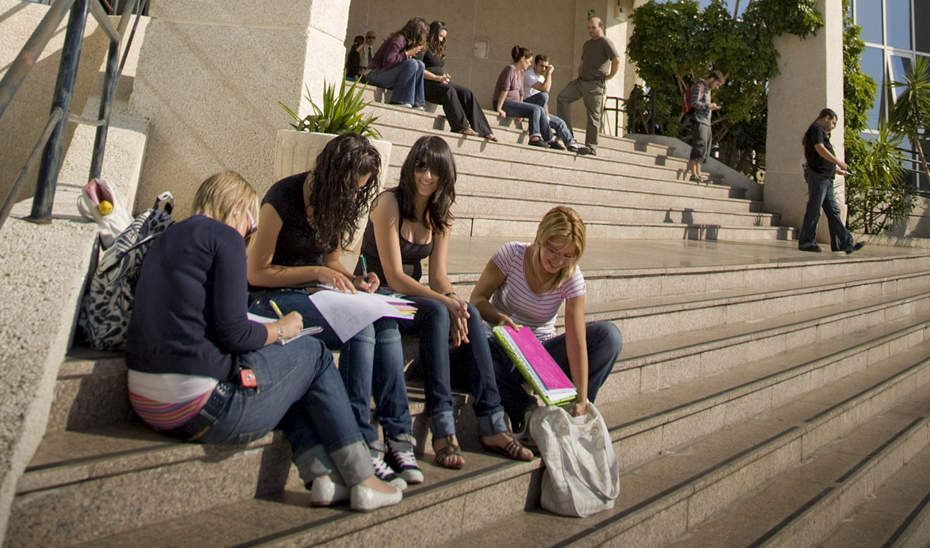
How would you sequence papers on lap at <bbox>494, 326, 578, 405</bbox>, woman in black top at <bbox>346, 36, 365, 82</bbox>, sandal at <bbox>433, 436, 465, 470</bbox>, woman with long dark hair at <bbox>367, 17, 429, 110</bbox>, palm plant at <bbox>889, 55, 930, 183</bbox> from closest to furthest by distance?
1. sandal at <bbox>433, 436, 465, 470</bbox>
2. papers on lap at <bbox>494, 326, 578, 405</bbox>
3. woman with long dark hair at <bbox>367, 17, 429, 110</bbox>
4. woman in black top at <bbox>346, 36, 365, 82</bbox>
5. palm plant at <bbox>889, 55, 930, 183</bbox>

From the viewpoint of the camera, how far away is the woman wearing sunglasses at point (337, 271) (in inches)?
96.4

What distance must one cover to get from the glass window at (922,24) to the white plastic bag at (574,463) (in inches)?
848

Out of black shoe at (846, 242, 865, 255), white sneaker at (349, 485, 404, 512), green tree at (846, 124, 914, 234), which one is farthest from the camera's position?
green tree at (846, 124, 914, 234)

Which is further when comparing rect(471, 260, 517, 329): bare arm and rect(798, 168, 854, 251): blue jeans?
rect(798, 168, 854, 251): blue jeans

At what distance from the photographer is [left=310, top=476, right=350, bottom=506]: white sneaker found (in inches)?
83.9

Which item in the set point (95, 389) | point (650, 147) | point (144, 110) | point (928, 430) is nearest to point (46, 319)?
point (95, 389)

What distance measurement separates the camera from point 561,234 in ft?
9.58

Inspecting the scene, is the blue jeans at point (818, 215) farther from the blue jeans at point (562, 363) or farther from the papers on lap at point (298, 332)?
the papers on lap at point (298, 332)

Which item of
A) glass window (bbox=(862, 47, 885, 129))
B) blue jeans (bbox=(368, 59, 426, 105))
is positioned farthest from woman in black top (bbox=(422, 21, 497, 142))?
glass window (bbox=(862, 47, 885, 129))

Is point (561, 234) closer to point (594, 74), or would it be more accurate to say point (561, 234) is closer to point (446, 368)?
point (446, 368)

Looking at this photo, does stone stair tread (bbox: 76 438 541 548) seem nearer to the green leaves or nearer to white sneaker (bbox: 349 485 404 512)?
white sneaker (bbox: 349 485 404 512)

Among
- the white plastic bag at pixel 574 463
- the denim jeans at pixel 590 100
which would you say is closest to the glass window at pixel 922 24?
the denim jeans at pixel 590 100

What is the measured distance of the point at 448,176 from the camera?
313 centimetres

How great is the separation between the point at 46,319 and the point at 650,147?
988 centimetres
